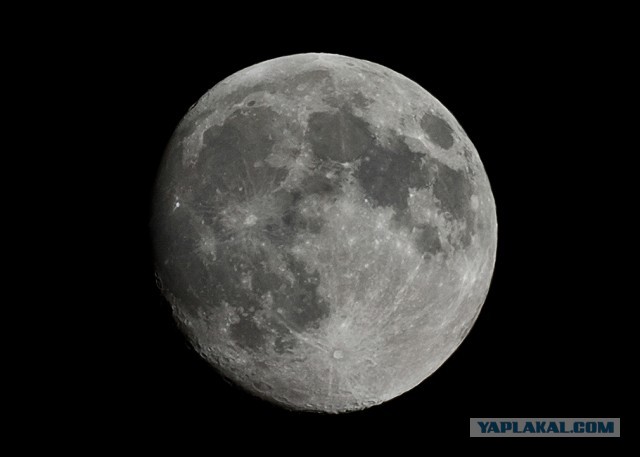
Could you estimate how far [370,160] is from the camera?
429cm

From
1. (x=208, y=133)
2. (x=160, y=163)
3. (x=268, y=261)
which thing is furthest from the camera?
(x=160, y=163)

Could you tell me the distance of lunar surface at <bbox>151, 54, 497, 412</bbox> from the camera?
420 centimetres

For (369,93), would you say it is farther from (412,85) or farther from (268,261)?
(268,261)

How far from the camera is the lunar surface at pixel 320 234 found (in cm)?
420

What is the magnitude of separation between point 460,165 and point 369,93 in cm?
77

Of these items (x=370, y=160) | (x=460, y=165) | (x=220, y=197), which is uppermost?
(x=460, y=165)

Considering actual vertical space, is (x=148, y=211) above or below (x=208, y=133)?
below

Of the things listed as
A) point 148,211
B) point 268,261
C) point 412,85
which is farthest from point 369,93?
point 148,211

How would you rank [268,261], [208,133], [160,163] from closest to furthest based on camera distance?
[268,261] → [208,133] → [160,163]

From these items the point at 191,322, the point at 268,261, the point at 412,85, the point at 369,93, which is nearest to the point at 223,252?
the point at 268,261

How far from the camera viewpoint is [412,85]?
4.94 metres

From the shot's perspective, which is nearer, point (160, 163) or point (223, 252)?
point (223, 252)

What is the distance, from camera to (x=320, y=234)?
416cm

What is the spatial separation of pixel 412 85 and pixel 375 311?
1682 millimetres
